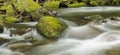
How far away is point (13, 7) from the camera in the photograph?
12.7 metres

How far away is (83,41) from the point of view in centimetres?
834

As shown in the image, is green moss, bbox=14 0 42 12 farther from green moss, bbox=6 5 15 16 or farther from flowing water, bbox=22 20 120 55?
flowing water, bbox=22 20 120 55

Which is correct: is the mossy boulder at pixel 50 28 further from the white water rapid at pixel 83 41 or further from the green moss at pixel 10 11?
the green moss at pixel 10 11

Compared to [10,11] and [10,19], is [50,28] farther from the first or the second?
[10,11]

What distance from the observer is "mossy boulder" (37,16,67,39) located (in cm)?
858

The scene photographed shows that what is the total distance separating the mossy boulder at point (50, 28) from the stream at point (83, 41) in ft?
0.52

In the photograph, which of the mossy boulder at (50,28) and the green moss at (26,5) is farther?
the green moss at (26,5)

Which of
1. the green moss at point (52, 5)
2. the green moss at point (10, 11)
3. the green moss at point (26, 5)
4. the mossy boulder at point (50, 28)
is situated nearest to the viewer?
the mossy boulder at point (50, 28)

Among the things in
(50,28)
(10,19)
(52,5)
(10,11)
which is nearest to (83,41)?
(50,28)

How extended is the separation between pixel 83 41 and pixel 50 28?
1.14m

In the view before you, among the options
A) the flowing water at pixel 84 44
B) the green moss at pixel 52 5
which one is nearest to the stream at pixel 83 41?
the flowing water at pixel 84 44

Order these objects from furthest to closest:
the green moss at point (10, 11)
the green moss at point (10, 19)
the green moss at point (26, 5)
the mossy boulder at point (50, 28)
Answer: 1. the green moss at point (26, 5)
2. the green moss at point (10, 11)
3. the green moss at point (10, 19)
4. the mossy boulder at point (50, 28)

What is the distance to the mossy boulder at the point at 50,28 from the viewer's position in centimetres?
858

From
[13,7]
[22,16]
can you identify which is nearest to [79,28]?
[22,16]
